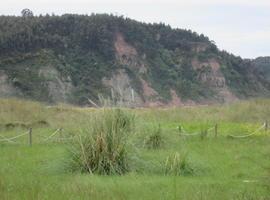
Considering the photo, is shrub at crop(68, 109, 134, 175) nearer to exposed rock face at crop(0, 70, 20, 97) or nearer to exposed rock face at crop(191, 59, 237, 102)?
exposed rock face at crop(0, 70, 20, 97)

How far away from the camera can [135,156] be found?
37.8 feet

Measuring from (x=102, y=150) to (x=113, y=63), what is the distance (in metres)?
57.2

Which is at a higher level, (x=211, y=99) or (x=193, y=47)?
(x=193, y=47)

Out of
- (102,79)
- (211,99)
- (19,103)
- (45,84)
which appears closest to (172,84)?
(211,99)

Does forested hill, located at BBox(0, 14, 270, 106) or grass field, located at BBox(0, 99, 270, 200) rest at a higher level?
forested hill, located at BBox(0, 14, 270, 106)

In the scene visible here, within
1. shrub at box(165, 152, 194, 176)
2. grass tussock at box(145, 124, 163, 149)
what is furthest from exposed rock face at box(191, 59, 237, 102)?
shrub at box(165, 152, 194, 176)

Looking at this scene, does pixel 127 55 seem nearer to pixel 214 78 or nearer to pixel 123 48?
pixel 123 48

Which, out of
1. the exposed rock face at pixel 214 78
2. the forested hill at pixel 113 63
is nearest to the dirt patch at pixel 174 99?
the forested hill at pixel 113 63

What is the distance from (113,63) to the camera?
68.1 m

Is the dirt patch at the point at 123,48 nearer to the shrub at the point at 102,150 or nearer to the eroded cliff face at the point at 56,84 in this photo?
the eroded cliff face at the point at 56,84

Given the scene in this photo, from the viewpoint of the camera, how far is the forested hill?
5819 cm

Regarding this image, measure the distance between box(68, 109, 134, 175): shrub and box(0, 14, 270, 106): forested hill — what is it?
35.1 m

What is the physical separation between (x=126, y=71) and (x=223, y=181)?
194 feet

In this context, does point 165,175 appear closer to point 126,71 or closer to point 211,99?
point 126,71
